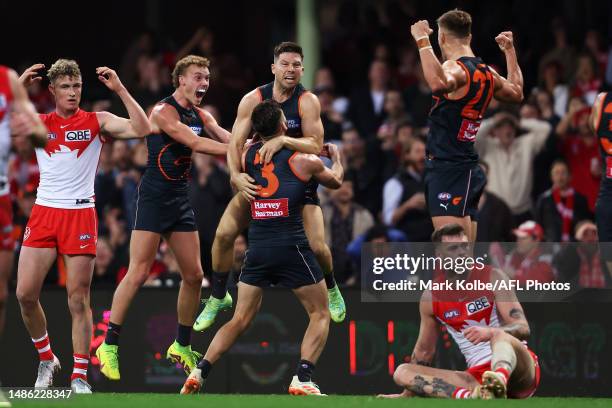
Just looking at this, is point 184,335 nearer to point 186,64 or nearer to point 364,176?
point 186,64

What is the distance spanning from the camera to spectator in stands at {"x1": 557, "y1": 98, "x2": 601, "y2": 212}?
54.1ft

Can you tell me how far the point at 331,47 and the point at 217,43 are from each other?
298 centimetres

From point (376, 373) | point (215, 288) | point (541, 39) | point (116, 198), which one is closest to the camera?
point (215, 288)

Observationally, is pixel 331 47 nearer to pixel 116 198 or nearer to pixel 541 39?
pixel 541 39

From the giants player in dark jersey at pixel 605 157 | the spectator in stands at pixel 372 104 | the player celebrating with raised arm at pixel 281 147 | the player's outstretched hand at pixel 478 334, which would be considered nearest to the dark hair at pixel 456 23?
the player celebrating with raised arm at pixel 281 147

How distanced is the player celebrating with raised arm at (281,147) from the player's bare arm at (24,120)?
2638 millimetres

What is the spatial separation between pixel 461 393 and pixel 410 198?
463cm

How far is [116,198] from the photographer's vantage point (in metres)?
17.6

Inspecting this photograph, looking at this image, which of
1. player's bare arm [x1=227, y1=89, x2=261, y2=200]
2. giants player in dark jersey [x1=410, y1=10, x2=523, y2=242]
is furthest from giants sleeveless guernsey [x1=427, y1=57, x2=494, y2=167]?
player's bare arm [x1=227, y1=89, x2=261, y2=200]

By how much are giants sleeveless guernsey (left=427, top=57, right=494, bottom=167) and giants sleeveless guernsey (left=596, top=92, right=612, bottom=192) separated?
1.17m

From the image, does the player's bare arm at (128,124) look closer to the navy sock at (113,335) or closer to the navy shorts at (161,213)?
the navy shorts at (161,213)

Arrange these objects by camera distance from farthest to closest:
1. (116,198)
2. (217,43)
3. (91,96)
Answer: (217,43)
(91,96)
(116,198)

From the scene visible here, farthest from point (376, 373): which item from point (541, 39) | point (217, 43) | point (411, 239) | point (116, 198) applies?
point (217, 43)

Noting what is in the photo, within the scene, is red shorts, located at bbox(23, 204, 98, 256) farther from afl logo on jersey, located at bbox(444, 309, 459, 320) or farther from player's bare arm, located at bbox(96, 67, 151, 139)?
afl logo on jersey, located at bbox(444, 309, 459, 320)
